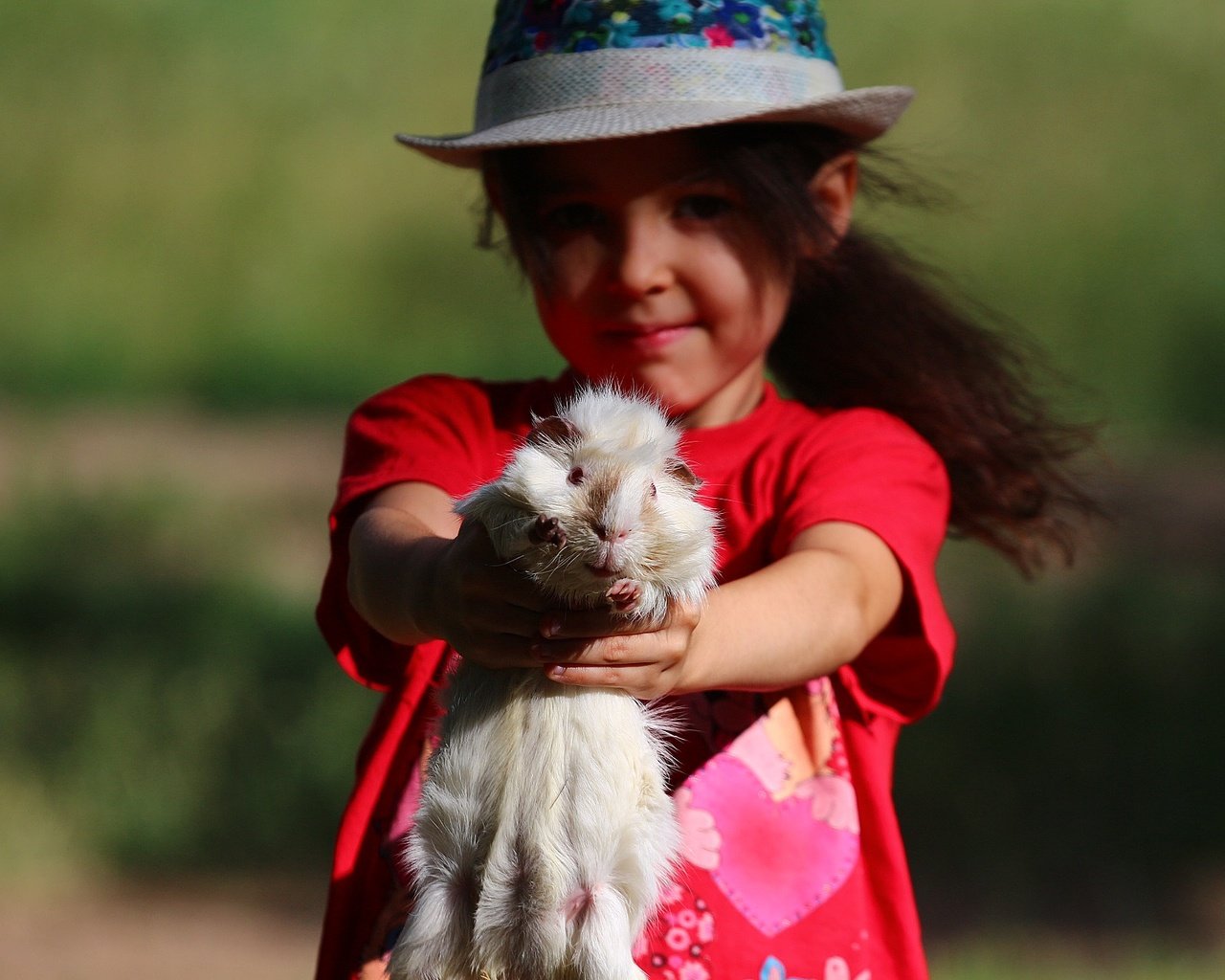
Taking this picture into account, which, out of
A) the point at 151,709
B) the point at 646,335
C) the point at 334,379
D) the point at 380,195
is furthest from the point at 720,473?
the point at 380,195

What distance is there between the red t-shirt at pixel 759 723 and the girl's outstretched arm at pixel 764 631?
5cm

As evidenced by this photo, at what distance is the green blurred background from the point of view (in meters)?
3.10

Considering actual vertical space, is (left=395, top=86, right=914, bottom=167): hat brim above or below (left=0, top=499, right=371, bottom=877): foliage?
above

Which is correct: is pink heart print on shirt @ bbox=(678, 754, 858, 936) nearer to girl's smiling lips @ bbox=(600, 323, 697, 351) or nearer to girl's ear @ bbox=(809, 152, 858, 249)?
girl's smiling lips @ bbox=(600, 323, 697, 351)

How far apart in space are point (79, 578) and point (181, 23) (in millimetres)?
1655

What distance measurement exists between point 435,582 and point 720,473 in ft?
1.55

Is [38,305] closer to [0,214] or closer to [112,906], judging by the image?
[0,214]

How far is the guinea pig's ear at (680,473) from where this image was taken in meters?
0.90

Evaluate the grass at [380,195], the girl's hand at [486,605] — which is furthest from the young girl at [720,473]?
the grass at [380,195]

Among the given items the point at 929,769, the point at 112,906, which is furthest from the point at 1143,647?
the point at 112,906

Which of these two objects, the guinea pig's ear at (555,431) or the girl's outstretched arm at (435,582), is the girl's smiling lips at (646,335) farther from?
the guinea pig's ear at (555,431)

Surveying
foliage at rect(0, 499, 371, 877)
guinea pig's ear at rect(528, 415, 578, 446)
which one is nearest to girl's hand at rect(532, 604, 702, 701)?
guinea pig's ear at rect(528, 415, 578, 446)

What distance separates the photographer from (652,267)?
130 cm

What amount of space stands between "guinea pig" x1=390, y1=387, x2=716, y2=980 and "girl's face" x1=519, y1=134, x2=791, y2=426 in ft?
1.30
